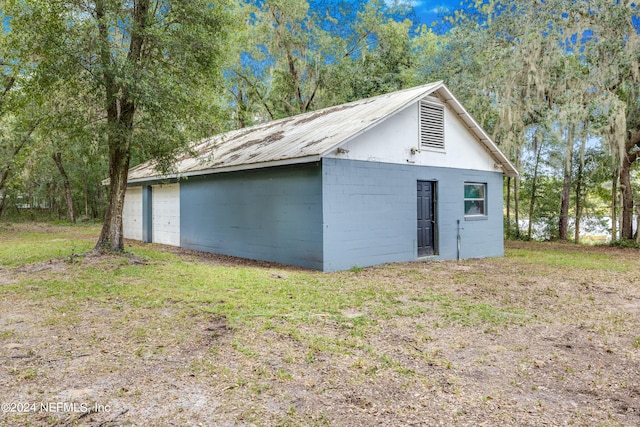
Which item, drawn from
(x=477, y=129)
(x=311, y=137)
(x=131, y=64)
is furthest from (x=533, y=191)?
(x=131, y=64)

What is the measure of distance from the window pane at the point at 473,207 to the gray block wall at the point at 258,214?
16.7ft

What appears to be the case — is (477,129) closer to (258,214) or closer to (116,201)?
(258,214)

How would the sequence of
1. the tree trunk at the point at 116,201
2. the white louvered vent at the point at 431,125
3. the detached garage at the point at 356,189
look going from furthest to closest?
the white louvered vent at the point at 431,125 < the tree trunk at the point at 116,201 < the detached garage at the point at 356,189

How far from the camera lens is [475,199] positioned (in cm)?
1220

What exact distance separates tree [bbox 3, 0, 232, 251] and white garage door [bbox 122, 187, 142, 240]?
694 cm

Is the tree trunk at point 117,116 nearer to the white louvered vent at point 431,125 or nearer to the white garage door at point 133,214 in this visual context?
the white louvered vent at point 431,125

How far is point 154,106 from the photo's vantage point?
8.48 metres

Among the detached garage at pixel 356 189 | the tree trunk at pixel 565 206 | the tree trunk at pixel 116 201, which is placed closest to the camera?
the detached garage at pixel 356 189

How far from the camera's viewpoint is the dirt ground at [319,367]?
9.51 ft

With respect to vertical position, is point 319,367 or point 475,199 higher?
point 475,199

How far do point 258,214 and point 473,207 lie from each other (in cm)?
606

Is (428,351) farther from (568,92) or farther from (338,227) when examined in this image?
(568,92)

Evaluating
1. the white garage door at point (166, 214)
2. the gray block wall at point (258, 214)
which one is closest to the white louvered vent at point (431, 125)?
the gray block wall at point (258, 214)

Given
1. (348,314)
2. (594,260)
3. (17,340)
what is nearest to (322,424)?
(348,314)
